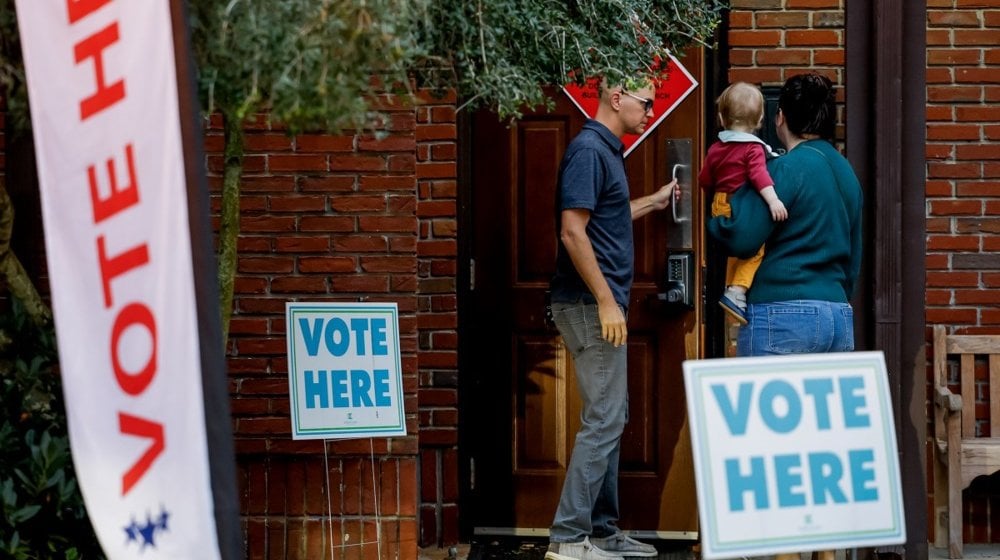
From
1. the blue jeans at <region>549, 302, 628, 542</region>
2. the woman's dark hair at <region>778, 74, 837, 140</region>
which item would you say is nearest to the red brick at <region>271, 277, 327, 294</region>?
the blue jeans at <region>549, 302, 628, 542</region>

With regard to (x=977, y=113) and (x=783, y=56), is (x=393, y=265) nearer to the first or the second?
(x=783, y=56)

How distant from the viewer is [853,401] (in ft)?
12.8

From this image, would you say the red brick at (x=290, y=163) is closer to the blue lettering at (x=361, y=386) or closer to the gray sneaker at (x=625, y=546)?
the blue lettering at (x=361, y=386)

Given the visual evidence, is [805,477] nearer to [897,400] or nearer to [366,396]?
[897,400]

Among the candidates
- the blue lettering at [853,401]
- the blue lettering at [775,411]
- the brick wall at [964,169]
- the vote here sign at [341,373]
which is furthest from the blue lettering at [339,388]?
the brick wall at [964,169]

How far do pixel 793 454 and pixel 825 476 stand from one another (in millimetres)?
121

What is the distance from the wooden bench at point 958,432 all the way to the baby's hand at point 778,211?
1500mm

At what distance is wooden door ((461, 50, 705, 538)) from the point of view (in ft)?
20.7

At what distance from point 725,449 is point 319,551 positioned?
8.11 ft

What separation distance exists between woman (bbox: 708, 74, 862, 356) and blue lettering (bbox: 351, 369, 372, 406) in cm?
151

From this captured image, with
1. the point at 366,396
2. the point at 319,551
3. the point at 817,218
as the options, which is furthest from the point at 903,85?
the point at 319,551

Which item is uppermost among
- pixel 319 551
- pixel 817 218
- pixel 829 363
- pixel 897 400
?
pixel 817 218

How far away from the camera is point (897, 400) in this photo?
16.5 feet

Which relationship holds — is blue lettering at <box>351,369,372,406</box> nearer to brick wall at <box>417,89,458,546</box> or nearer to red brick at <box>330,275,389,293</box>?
red brick at <box>330,275,389,293</box>
